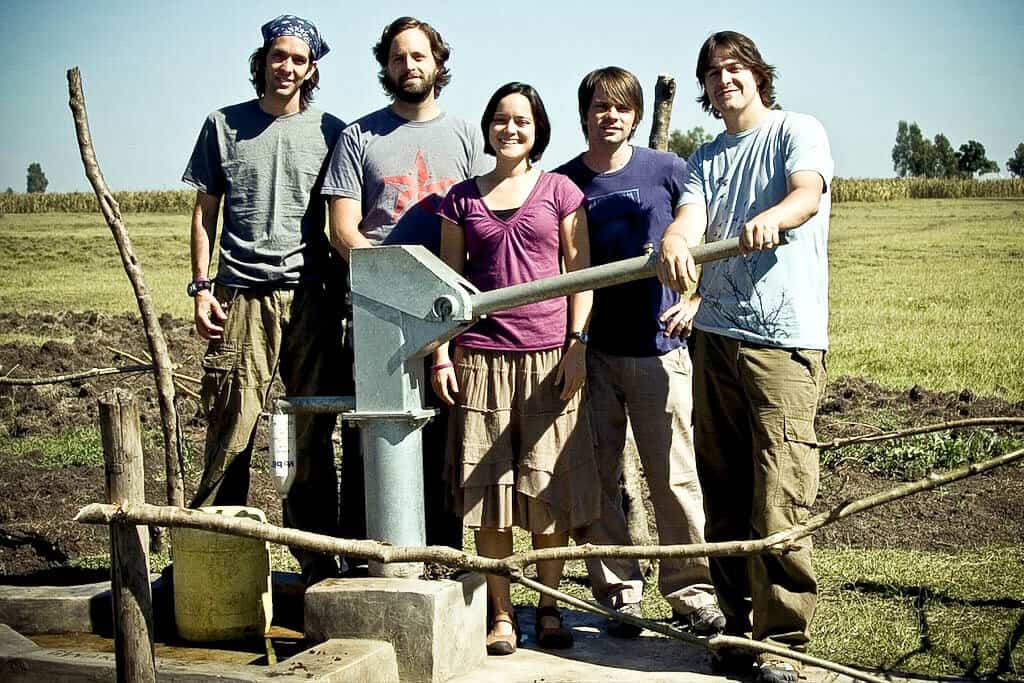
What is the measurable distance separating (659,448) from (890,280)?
9.76 meters

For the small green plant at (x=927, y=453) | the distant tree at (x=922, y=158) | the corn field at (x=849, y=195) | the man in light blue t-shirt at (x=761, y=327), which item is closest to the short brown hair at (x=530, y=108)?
the man in light blue t-shirt at (x=761, y=327)

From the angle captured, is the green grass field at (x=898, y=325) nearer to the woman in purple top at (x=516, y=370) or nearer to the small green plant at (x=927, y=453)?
the woman in purple top at (x=516, y=370)

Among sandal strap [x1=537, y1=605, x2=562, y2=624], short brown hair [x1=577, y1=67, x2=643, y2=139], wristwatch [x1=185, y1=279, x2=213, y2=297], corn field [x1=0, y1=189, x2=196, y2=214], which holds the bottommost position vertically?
sandal strap [x1=537, y1=605, x2=562, y2=624]

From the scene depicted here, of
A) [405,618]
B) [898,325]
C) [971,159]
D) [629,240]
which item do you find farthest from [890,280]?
[405,618]

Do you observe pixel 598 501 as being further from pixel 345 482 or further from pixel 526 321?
pixel 345 482

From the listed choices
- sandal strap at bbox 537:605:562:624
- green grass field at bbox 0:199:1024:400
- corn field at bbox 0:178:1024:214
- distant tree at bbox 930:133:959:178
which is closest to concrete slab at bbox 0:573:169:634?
sandal strap at bbox 537:605:562:624

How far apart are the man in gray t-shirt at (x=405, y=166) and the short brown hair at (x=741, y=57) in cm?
90

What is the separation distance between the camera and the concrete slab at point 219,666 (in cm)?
329

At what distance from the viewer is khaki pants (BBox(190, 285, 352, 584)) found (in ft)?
15.1

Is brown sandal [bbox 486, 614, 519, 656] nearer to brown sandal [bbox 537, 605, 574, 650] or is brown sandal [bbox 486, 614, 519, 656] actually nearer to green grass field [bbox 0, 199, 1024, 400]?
brown sandal [bbox 537, 605, 574, 650]

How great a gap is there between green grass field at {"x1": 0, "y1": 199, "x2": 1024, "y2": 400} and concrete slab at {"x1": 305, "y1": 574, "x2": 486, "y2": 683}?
6.34 meters

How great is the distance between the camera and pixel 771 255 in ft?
12.7

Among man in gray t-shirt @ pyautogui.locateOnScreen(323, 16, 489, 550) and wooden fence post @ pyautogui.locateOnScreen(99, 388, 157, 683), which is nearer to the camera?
wooden fence post @ pyautogui.locateOnScreen(99, 388, 157, 683)

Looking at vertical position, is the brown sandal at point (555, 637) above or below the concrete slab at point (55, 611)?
below
